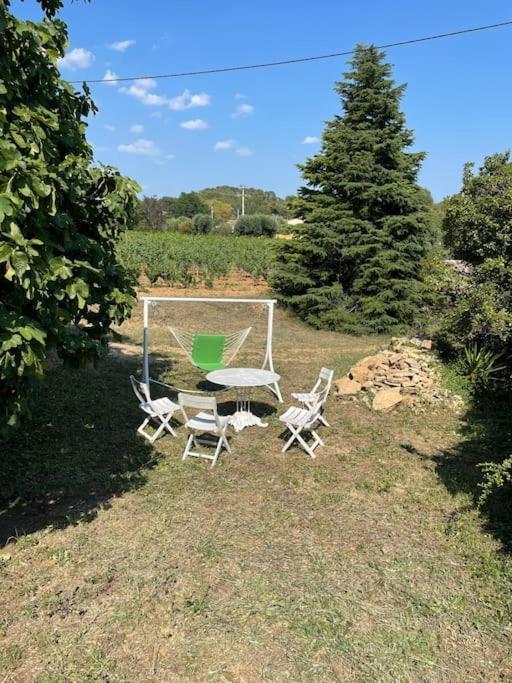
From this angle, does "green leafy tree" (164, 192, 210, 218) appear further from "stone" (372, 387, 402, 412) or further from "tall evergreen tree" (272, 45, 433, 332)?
"stone" (372, 387, 402, 412)

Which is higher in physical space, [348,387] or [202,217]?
[202,217]

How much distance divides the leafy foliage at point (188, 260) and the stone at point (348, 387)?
36.4ft

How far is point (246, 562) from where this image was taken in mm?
3652

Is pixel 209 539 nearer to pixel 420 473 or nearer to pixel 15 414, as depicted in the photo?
pixel 15 414

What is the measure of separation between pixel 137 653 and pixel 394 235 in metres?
13.8

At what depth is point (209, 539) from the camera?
12.9 feet

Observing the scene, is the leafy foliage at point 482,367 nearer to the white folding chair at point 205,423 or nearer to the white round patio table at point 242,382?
the white round patio table at point 242,382

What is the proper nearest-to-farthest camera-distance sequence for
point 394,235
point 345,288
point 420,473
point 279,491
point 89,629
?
1. point 89,629
2. point 279,491
3. point 420,473
4. point 394,235
5. point 345,288

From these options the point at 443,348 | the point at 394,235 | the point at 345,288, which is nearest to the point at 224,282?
the point at 345,288

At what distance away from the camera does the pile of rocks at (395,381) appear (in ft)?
24.2

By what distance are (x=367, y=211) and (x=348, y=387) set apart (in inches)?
329

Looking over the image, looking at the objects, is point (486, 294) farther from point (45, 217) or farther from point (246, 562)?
point (45, 217)

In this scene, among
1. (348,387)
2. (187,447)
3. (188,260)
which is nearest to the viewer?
(187,447)

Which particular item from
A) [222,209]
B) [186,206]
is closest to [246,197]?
[222,209]
